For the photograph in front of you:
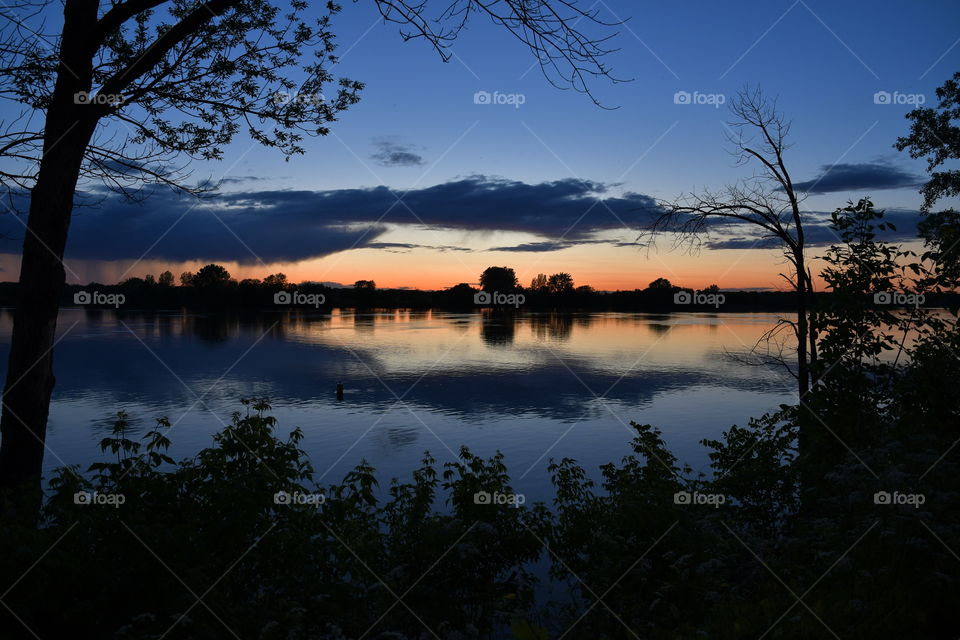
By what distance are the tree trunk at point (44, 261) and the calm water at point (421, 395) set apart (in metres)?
14.3

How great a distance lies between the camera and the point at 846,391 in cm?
1119

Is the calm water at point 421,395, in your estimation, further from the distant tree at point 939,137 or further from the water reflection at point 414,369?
the distant tree at point 939,137

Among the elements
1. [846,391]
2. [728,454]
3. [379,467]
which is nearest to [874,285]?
[846,391]

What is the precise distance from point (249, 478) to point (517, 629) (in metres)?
6.94

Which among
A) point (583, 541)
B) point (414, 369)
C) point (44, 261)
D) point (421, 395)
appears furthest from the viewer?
point (414, 369)

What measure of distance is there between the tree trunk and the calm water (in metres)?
14.3

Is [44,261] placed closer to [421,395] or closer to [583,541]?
[583,541]

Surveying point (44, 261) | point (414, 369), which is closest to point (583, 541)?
point (44, 261)

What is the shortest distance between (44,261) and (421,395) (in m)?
34.8

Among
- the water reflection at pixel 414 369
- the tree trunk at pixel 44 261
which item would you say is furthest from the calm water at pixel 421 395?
the tree trunk at pixel 44 261

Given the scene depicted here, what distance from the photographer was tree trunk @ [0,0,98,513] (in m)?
9.41

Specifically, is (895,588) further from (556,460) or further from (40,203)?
(556,460)

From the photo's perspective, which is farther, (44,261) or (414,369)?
(414,369)

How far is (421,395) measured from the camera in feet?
143
